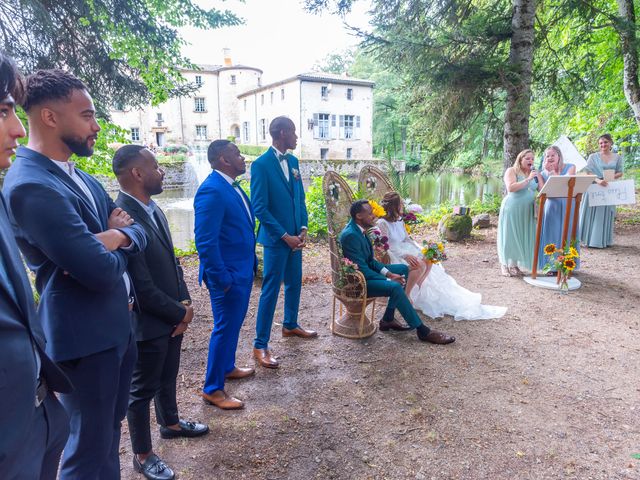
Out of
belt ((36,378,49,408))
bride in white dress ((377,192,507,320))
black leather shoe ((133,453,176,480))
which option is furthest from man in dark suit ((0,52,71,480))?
bride in white dress ((377,192,507,320))

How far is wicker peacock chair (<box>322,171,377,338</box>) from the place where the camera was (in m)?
3.96

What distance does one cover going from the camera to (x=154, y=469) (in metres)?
2.24

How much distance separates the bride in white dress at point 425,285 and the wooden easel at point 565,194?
4.91 feet

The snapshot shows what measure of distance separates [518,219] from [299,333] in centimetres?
369

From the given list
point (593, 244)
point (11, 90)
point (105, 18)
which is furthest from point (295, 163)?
point (593, 244)

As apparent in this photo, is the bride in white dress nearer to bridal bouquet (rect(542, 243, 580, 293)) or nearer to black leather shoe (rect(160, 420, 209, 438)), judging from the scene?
bridal bouquet (rect(542, 243, 580, 293))

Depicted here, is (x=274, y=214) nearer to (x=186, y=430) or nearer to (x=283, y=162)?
(x=283, y=162)

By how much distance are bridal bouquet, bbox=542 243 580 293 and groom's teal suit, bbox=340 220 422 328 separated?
8.06 ft

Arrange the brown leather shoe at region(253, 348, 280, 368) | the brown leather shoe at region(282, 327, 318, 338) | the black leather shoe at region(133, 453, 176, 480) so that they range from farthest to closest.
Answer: the brown leather shoe at region(282, 327, 318, 338) < the brown leather shoe at region(253, 348, 280, 368) < the black leather shoe at region(133, 453, 176, 480)

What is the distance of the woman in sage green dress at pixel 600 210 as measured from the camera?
6938mm

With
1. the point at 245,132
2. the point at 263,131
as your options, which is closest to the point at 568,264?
the point at 263,131

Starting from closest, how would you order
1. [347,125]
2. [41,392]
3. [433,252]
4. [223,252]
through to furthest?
[41,392]
[223,252]
[433,252]
[347,125]

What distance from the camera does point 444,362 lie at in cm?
356

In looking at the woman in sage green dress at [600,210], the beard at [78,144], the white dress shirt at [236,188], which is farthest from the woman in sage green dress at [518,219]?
the beard at [78,144]
